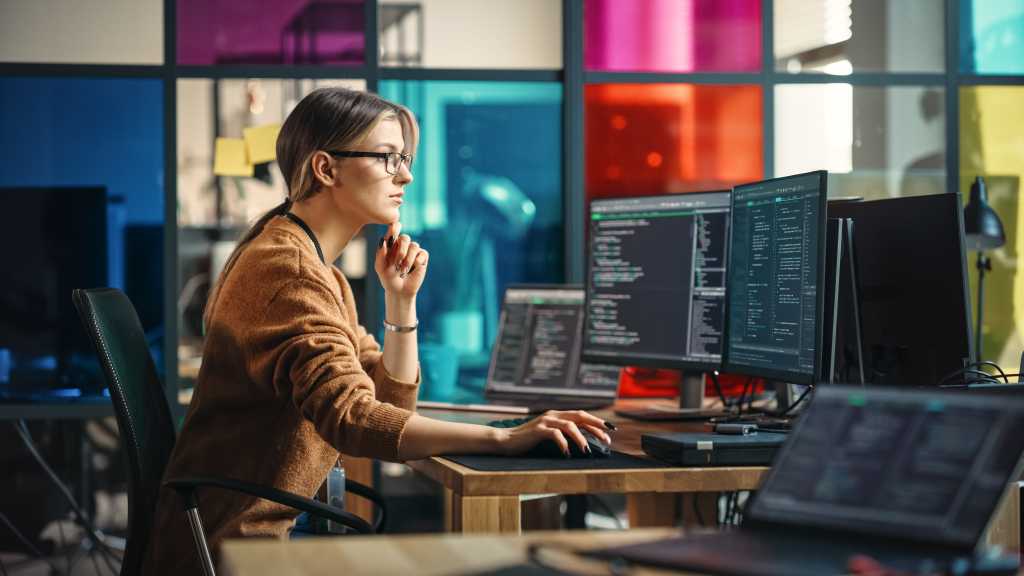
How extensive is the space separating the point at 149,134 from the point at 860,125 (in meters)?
2.48

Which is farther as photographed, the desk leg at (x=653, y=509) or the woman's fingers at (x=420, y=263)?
the desk leg at (x=653, y=509)

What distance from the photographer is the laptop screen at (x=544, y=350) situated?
2.95m

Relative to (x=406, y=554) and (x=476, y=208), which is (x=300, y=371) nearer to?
(x=406, y=554)

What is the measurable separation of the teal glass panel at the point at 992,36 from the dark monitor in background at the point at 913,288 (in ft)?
7.43

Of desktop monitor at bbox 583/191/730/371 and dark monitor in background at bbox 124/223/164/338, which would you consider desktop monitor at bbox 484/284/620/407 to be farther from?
dark monitor in background at bbox 124/223/164/338

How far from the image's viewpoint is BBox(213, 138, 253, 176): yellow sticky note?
157 inches

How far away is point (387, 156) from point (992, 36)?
3.02m

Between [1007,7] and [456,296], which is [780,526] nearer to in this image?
[456,296]

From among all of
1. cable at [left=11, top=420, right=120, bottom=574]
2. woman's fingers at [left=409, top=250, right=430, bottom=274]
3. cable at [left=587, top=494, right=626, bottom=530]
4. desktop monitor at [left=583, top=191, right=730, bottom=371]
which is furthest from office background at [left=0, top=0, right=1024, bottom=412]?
woman's fingers at [left=409, top=250, right=430, bottom=274]

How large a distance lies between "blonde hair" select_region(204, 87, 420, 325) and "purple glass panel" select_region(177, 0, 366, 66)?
6.24 ft

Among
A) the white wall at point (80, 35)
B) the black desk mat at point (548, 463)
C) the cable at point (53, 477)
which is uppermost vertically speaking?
the white wall at point (80, 35)

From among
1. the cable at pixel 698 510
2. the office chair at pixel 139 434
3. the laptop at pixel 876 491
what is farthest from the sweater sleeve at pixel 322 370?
the cable at pixel 698 510

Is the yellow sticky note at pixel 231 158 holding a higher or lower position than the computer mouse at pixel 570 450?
higher

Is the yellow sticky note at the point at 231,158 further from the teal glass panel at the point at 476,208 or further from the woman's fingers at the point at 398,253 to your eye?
the woman's fingers at the point at 398,253
